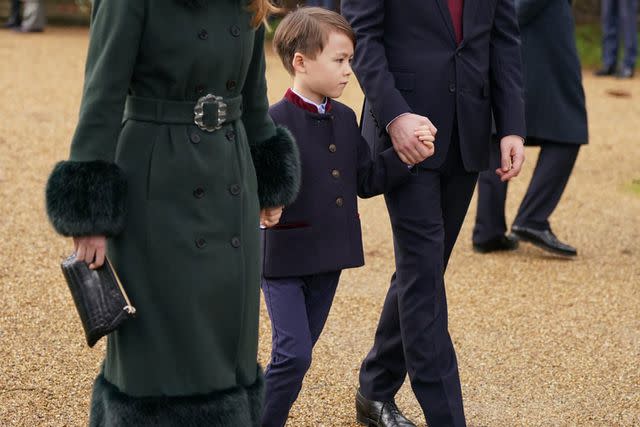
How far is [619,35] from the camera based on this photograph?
13.7m

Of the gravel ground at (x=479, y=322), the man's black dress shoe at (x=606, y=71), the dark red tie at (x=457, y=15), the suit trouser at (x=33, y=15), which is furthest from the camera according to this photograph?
the suit trouser at (x=33, y=15)

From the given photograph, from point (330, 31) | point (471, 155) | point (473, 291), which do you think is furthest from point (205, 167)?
point (473, 291)

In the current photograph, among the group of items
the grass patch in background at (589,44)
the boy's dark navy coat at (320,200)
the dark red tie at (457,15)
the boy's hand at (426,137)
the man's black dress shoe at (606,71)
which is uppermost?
the dark red tie at (457,15)

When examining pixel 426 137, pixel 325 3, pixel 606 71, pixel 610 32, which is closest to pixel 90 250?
pixel 426 137

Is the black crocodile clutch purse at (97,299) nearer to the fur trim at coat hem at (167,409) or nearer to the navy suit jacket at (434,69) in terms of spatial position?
the fur trim at coat hem at (167,409)

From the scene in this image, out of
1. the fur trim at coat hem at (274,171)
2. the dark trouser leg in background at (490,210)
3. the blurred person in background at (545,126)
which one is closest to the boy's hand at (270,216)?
the fur trim at coat hem at (274,171)

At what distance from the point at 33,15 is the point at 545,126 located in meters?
10.1

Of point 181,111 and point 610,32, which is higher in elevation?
point 181,111

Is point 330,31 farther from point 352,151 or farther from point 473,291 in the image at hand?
point 473,291

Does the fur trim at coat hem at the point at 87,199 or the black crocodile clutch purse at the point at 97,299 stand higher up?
the fur trim at coat hem at the point at 87,199

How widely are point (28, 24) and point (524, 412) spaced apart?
478 inches

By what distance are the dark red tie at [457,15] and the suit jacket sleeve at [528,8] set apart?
257 cm

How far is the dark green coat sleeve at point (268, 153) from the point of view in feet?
10.1

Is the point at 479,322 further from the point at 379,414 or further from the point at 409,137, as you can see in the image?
the point at 409,137
